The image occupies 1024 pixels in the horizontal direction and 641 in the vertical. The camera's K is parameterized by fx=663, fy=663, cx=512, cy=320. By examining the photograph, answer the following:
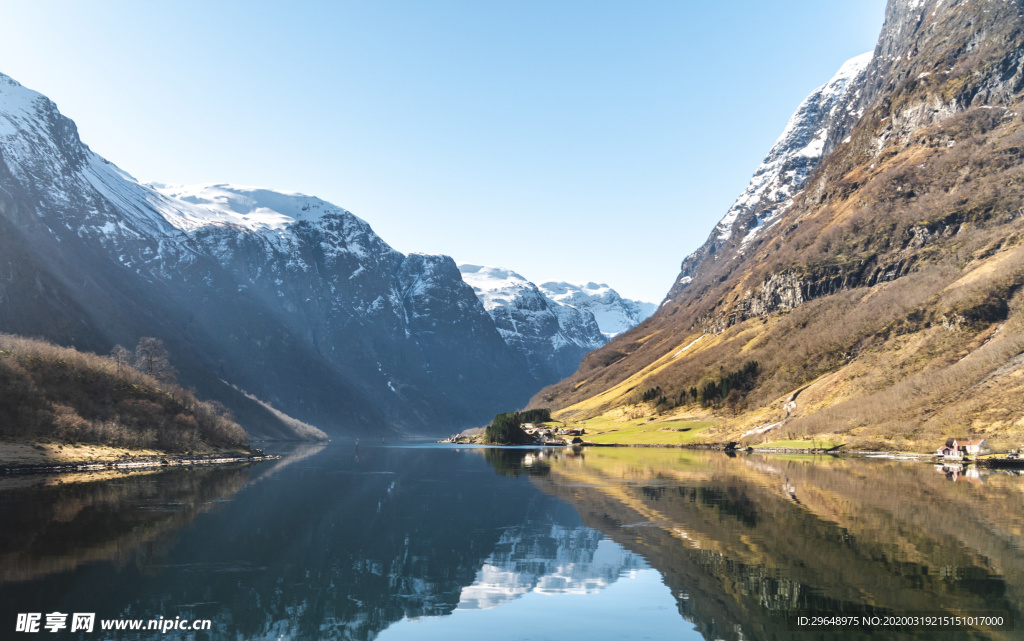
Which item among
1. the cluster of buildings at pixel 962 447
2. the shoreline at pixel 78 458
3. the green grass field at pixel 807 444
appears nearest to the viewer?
the shoreline at pixel 78 458

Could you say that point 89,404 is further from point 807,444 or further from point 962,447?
point 962,447

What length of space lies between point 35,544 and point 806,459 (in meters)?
120

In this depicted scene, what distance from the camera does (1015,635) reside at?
2506 centimetres

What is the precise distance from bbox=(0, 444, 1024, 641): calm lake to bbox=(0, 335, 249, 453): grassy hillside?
1551 inches

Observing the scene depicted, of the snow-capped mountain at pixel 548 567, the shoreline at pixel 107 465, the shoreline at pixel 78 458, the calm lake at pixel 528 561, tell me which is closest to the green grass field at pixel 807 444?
the calm lake at pixel 528 561

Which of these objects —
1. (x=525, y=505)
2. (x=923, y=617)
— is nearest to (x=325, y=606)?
(x=923, y=617)

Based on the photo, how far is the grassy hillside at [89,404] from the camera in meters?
108

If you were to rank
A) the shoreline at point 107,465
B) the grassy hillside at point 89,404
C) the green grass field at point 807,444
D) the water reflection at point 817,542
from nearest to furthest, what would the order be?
the water reflection at point 817,542 < the shoreline at point 107,465 < the grassy hillside at point 89,404 < the green grass field at point 807,444

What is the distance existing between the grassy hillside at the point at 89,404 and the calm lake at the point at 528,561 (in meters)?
39.4

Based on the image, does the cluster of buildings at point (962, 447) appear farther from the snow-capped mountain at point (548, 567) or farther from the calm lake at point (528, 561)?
the snow-capped mountain at point (548, 567)

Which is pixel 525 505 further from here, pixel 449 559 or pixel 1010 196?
pixel 1010 196

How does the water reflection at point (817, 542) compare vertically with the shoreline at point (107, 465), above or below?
above

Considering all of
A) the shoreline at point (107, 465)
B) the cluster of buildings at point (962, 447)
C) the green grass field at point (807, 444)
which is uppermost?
the cluster of buildings at point (962, 447)

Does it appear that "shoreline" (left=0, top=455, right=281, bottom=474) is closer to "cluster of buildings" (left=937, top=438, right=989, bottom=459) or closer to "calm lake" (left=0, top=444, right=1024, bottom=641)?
"calm lake" (left=0, top=444, right=1024, bottom=641)
